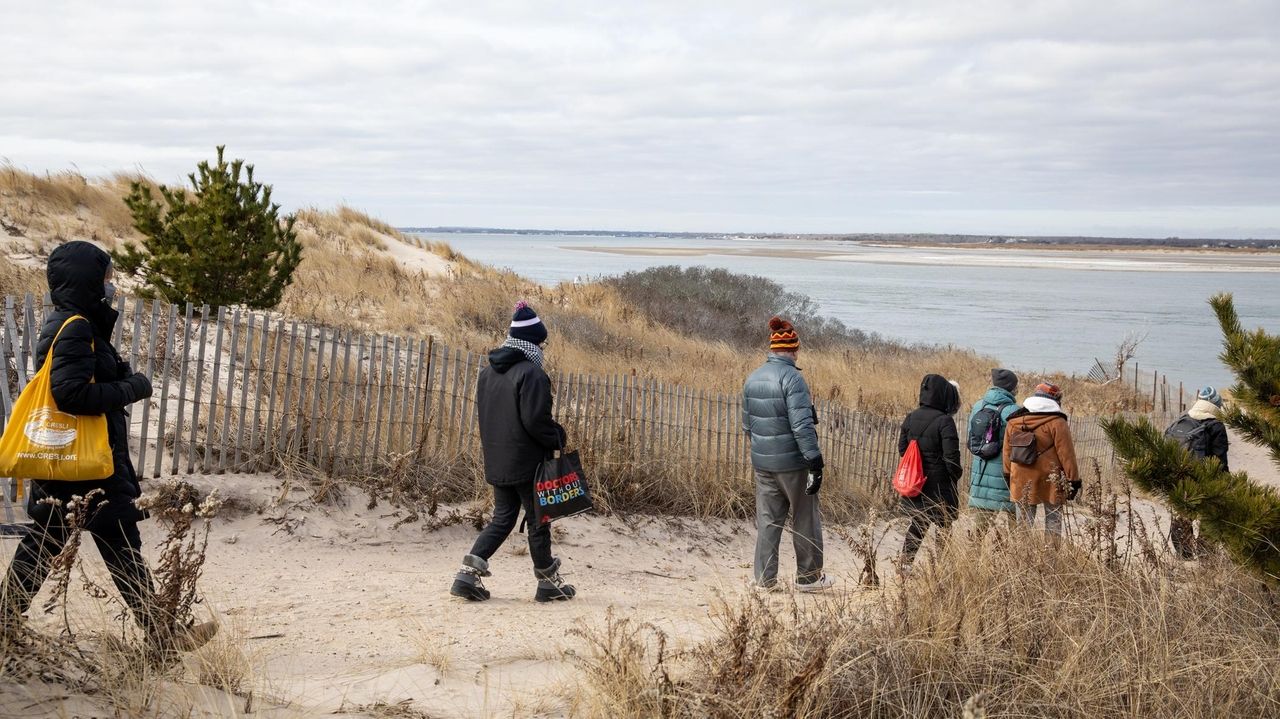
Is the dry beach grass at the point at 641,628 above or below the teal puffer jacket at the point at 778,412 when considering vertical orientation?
below

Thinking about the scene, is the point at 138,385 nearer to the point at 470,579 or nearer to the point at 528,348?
the point at 528,348

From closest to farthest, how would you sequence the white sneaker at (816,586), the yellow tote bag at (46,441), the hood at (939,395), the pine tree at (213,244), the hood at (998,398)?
the yellow tote bag at (46,441), the white sneaker at (816,586), the hood at (939,395), the hood at (998,398), the pine tree at (213,244)

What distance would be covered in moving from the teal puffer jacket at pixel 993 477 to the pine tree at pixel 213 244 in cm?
848

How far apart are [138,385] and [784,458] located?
4.06 metres

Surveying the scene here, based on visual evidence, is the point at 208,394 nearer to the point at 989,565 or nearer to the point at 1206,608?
the point at 989,565

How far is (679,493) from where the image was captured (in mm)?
9945

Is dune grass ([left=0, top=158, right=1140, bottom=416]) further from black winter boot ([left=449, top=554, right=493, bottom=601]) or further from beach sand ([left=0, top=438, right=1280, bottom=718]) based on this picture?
black winter boot ([left=449, top=554, right=493, bottom=601])

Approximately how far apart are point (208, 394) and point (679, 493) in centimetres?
442

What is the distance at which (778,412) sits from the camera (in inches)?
278

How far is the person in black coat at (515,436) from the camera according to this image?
6.31m

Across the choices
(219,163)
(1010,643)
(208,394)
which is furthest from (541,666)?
(219,163)

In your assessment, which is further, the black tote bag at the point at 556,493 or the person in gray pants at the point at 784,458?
the person in gray pants at the point at 784,458

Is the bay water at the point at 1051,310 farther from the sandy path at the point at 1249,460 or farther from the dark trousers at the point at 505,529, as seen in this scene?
the dark trousers at the point at 505,529

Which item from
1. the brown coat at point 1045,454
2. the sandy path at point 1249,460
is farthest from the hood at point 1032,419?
the sandy path at point 1249,460
